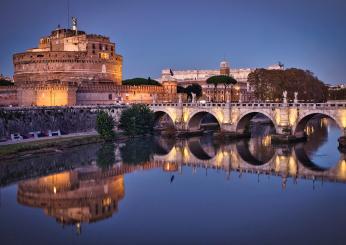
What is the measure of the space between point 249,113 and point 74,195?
19335mm

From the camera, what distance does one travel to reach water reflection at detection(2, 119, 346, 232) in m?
18.4

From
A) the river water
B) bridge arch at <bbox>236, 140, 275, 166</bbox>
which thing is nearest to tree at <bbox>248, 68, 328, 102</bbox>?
bridge arch at <bbox>236, 140, 275, 166</bbox>

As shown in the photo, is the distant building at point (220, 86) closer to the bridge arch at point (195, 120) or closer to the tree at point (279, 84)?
the tree at point (279, 84)

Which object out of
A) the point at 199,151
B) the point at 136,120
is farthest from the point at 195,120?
the point at 199,151

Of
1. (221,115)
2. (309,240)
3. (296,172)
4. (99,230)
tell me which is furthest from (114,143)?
(309,240)

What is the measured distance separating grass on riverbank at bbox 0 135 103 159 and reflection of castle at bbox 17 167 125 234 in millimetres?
5085

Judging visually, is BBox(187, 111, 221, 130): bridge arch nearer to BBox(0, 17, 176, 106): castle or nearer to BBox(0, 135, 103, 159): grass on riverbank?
BBox(0, 135, 103, 159): grass on riverbank

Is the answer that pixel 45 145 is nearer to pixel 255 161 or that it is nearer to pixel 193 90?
pixel 255 161

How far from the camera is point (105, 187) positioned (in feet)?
68.5

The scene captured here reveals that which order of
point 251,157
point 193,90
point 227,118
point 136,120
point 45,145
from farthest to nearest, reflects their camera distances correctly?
point 193,90 < point 136,120 < point 227,118 < point 45,145 < point 251,157

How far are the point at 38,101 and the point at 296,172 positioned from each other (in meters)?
28.8

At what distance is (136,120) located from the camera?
38.4m

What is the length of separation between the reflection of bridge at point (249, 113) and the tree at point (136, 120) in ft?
9.30

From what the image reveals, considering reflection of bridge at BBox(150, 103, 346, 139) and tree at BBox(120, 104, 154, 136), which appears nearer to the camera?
reflection of bridge at BBox(150, 103, 346, 139)
